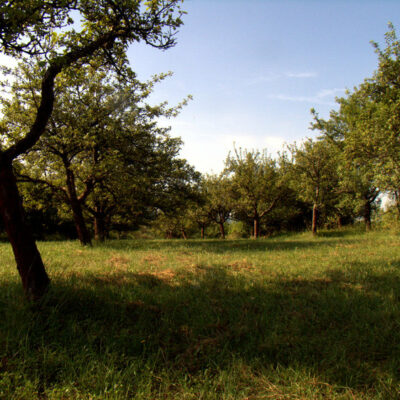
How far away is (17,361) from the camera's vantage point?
132 inches

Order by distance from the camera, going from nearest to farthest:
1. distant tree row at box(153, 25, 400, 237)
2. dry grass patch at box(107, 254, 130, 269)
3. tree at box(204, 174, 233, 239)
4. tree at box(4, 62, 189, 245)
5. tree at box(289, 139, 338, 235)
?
dry grass patch at box(107, 254, 130, 269) < tree at box(4, 62, 189, 245) < distant tree row at box(153, 25, 400, 237) < tree at box(289, 139, 338, 235) < tree at box(204, 174, 233, 239)

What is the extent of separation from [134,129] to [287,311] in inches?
521

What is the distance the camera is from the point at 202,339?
4.16m

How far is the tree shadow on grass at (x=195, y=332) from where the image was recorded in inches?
133

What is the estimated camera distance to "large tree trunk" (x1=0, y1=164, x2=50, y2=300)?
512 cm

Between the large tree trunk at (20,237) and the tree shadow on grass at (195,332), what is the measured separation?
38 centimetres

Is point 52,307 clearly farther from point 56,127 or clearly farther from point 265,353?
point 56,127

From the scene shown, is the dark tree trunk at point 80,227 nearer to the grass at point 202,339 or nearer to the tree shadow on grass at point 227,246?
the tree shadow on grass at point 227,246

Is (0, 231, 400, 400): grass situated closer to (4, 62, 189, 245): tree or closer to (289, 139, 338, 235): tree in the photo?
(4, 62, 189, 245): tree

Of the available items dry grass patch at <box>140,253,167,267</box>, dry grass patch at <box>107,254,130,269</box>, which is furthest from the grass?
dry grass patch at <box>140,253,167,267</box>

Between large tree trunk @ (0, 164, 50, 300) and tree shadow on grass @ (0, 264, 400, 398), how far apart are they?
381 mm

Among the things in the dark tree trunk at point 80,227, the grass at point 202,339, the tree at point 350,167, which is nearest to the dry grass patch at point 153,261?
the grass at point 202,339

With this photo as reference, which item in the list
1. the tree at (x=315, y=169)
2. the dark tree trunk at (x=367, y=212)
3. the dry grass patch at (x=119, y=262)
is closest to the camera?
the dry grass patch at (x=119, y=262)

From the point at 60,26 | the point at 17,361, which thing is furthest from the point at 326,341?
the point at 60,26
